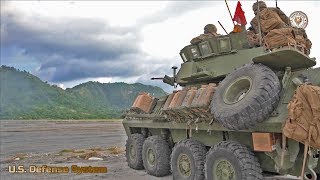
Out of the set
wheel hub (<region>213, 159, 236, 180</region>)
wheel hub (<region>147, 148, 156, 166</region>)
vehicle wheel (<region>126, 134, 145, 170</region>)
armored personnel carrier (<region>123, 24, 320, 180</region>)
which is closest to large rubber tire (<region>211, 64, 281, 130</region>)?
armored personnel carrier (<region>123, 24, 320, 180</region>)

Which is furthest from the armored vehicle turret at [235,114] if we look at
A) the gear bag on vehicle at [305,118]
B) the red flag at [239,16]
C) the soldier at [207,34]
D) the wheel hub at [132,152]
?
the wheel hub at [132,152]

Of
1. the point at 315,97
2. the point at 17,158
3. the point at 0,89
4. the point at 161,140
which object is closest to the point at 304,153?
the point at 315,97

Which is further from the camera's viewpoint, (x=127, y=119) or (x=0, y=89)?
(x=0, y=89)

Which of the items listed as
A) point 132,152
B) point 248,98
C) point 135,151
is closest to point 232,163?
point 248,98

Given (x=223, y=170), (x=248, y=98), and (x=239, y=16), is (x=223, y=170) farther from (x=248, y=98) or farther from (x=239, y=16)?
(x=239, y=16)

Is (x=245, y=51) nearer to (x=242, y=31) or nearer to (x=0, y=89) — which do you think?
(x=242, y=31)

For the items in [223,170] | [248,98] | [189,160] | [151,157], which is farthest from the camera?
[151,157]

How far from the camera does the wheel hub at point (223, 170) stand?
26.1 feet

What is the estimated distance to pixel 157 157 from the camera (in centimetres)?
1158

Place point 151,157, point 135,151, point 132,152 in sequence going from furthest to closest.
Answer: point 132,152, point 135,151, point 151,157

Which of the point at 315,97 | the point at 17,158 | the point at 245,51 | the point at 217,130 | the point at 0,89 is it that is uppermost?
the point at 0,89

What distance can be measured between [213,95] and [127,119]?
5.73 meters

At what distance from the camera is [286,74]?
7934 millimetres

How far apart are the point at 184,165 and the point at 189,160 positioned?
0.89 ft
